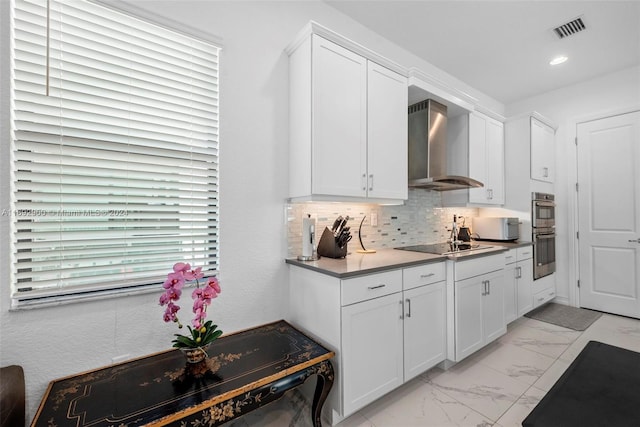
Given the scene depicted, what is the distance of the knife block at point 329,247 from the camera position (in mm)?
2029

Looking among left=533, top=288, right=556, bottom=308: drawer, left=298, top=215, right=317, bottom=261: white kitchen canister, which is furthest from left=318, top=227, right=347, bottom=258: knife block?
left=533, top=288, right=556, bottom=308: drawer

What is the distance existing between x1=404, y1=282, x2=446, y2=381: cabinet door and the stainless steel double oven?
2.04 metres

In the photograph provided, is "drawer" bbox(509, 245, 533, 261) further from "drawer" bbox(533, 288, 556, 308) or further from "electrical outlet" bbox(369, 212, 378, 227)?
"electrical outlet" bbox(369, 212, 378, 227)

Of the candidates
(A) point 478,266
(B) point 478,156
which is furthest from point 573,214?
(A) point 478,266

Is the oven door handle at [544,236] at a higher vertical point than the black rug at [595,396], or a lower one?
higher

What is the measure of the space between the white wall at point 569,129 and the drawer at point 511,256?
4.89ft

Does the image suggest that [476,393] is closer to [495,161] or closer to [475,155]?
[475,155]

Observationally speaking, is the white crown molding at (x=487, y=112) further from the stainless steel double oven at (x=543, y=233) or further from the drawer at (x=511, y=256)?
the drawer at (x=511, y=256)

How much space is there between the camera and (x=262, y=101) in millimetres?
1917

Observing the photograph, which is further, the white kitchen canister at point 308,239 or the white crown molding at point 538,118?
the white crown molding at point 538,118

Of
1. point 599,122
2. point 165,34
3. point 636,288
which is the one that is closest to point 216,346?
point 165,34

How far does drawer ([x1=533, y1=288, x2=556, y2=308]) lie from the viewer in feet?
10.8

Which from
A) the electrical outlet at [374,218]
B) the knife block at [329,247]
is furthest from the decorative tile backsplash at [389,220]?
the knife block at [329,247]

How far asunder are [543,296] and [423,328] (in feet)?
8.48
